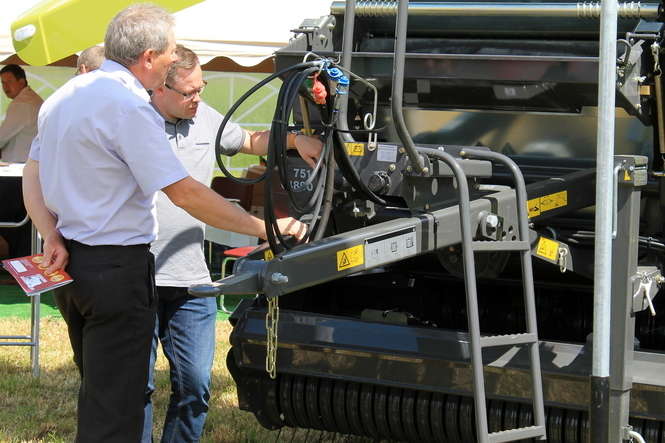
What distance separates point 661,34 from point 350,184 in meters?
1.21

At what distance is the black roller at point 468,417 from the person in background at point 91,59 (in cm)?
193

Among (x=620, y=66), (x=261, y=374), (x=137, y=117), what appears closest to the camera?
(x=137, y=117)

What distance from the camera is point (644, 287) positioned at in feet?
11.5

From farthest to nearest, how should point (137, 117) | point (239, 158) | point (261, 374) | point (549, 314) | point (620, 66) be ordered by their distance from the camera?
point (239, 158) → point (549, 314) → point (261, 374) → point (620, 66) → point (137, 117)

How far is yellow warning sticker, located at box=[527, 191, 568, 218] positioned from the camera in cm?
361

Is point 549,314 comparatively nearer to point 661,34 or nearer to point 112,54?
point 661,34

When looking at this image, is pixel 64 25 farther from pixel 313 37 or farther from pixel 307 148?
pixel 307 148

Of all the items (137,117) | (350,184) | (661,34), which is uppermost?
(661,34)

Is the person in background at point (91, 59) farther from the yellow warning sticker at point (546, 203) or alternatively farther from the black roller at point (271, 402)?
the yellow warning sticker at point (546, 203)

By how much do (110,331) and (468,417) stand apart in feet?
4.49

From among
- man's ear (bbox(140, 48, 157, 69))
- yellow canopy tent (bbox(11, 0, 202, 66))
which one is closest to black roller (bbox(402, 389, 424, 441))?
man's ear (bbox(140, 48, 157, 69))

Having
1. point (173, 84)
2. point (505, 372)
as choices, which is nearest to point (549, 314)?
point (505, 372)

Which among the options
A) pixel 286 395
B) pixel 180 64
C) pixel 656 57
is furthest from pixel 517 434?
pixel 180 64

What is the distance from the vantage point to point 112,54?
3246mm
